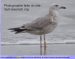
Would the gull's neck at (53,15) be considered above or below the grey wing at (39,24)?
above

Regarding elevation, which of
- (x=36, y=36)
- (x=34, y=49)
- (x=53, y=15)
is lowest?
(x=34, y=49)

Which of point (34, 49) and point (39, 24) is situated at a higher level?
point (39, 24)

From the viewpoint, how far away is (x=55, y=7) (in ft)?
5.92

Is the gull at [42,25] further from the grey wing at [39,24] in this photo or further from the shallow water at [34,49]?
the shallow water at [34,49]

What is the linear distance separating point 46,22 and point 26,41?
0.73ft

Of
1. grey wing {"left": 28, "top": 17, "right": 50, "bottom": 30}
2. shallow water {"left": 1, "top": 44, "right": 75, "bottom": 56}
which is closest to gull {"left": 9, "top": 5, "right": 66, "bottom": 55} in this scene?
grey wing {"left": 28, "top": 17, "right": 50, "bottom": 30}

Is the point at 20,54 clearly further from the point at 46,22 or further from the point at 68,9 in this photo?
the point at 68,9

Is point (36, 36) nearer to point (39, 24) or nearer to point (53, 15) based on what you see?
point (39, 24)

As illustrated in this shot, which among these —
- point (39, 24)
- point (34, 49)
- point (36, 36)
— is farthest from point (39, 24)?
point (34, 49)

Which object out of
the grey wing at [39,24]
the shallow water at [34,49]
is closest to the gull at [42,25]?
the grey wing at [39,24]

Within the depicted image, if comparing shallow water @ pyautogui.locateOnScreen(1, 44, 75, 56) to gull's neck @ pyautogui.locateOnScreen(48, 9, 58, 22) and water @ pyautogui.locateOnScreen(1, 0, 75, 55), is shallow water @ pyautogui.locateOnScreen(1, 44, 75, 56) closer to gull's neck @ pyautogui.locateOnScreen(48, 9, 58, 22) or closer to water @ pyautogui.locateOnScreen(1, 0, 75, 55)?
water @ pyautogui.locateOnScreen(1, 0, 75, 55)

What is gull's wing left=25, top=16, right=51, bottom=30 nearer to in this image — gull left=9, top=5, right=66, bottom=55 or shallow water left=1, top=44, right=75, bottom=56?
gull left=9, top=5, right=66, bottom=55

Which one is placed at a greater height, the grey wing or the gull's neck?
the gull's neck

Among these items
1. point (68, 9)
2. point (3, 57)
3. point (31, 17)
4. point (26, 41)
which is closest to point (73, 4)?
point (68, 9)
